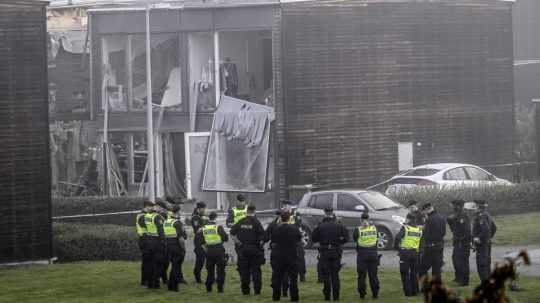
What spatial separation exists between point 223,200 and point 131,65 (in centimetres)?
600

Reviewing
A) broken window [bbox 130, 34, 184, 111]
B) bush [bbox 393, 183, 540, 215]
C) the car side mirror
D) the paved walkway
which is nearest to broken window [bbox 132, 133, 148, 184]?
broken window [bbox 130, 34, 184, 111]

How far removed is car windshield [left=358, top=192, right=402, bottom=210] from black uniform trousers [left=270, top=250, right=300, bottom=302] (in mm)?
8134

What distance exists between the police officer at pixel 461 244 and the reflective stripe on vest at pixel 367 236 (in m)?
1.79

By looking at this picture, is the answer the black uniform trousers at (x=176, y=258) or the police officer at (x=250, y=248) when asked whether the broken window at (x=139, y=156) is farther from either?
the police officer at (x=250, y=248)

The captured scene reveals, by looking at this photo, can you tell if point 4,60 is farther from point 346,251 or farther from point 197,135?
point 197,135

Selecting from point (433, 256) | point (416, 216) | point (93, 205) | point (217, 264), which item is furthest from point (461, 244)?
point (93, 205)

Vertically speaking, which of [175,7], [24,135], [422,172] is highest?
[175,7]

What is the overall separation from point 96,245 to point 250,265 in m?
6.75

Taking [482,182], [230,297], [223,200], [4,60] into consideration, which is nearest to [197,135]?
[223,200]

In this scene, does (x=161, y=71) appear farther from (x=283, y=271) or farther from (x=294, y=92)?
(x=283, y=271)

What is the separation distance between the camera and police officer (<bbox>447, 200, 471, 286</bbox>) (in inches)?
776

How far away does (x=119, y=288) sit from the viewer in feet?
67.3

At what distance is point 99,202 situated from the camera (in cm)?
3412

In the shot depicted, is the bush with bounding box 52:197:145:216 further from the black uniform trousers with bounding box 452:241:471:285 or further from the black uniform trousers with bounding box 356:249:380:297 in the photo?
the black uniform trousers with bounding box 356:249:380:297
